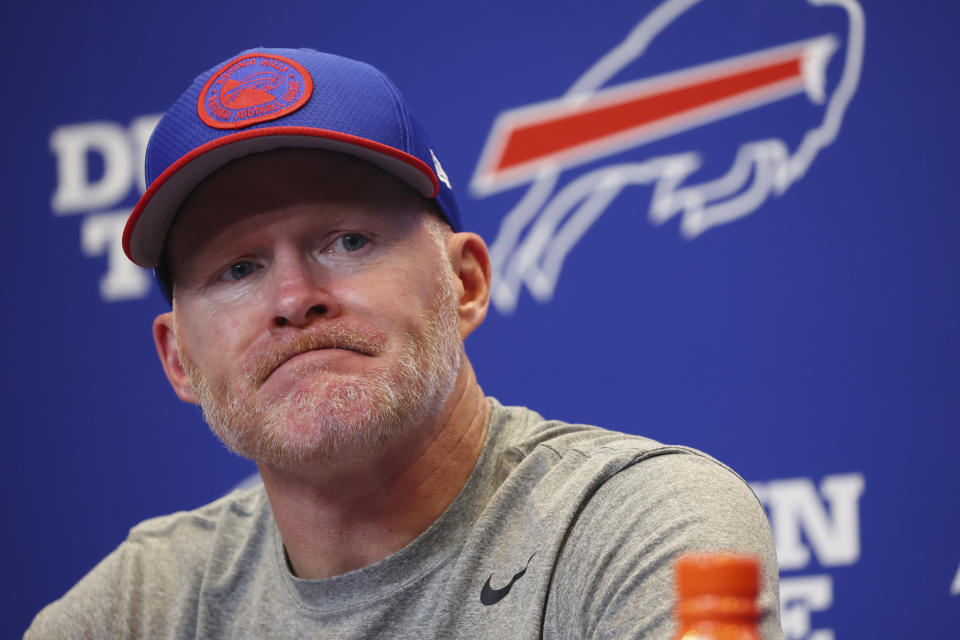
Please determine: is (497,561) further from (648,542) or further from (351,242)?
(351,242)

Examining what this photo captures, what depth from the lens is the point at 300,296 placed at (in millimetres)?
1014

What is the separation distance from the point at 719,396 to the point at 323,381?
948mm

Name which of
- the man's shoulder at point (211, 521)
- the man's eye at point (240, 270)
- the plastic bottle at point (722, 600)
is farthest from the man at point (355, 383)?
the plastic bottle at point (722, 600)

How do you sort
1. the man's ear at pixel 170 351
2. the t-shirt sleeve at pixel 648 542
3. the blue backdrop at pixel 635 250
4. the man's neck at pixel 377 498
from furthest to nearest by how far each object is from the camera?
the blue backdrop at pixel 635 250 → the man's ear at pixel 170 351 → the man's neck at pixel 377 498 → the t-shirt sleeve at pixel 648 542

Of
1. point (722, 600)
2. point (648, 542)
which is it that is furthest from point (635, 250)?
point (722, 600)

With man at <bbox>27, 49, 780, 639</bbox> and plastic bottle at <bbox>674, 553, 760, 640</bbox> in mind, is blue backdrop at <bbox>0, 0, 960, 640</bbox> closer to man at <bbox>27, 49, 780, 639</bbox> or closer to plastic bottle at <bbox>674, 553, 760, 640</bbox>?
man at <bbox>27, 49, 780, 639</bbox>

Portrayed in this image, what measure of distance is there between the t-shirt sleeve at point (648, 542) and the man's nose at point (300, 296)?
32cm

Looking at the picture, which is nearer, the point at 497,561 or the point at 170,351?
the point at 497,561

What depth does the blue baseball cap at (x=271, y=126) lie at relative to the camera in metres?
1.04

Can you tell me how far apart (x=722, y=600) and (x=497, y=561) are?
71 cm

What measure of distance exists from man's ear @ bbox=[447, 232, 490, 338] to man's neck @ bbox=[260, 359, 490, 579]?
0.10 m

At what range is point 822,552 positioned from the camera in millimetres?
1738

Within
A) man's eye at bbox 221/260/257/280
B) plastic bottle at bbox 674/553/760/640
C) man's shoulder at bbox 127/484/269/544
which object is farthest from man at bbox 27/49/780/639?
plastic bottle at bbox 674/553/760/640

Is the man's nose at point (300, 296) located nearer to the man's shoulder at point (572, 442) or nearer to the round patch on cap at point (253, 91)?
the round patch on cap at point (253, 91)
